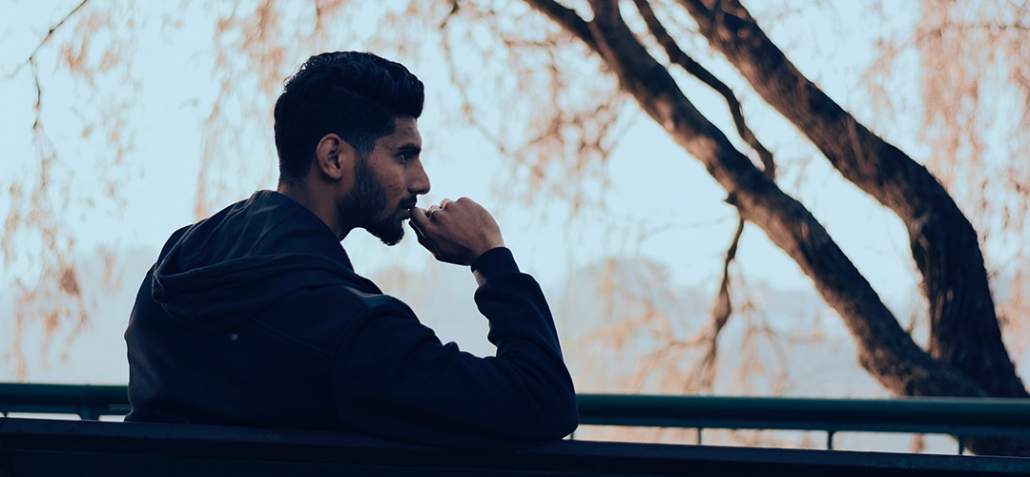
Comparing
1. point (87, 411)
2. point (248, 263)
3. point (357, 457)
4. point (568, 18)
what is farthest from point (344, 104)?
point (568, 18)

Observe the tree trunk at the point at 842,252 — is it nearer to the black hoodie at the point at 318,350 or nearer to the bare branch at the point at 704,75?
the bare branch at the point at 704,75

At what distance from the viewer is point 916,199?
5.77 meters

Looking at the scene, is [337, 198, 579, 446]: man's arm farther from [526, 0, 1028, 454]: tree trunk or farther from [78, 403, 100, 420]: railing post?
[526, 0, 1028, 454]: tree trunk

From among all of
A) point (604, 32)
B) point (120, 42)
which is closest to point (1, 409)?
point (120, 42)

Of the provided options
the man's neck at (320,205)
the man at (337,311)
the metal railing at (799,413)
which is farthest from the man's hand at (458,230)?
the metal railing at (799,413)

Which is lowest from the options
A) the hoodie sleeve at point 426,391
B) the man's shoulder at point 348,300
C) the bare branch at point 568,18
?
the hoodie sleeve at point 426,391

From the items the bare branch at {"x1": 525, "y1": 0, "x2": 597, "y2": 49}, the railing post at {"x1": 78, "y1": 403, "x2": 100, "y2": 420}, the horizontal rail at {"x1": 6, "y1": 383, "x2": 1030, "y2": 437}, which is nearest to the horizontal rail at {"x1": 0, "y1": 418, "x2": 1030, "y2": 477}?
the horizontal rail at {"x1": 6, "y1": 383, "x2": 1030, "y2": 437}

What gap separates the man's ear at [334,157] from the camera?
189cm

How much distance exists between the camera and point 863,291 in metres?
5.92

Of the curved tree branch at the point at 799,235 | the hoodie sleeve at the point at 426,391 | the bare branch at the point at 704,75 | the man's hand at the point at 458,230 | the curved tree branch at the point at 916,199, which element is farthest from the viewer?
the bare branch at the point at 704,75

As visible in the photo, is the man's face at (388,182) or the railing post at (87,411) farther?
the railing post at (87,411)

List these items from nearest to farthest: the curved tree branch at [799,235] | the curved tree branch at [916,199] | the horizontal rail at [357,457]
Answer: the horizontal rail at [357,457] → the curved tree branch at [916,199] → the curved tree branch at [799,235]

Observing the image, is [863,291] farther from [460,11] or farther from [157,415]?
[157,415]

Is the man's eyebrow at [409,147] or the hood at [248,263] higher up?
the man's eyebrow at [409,147]
